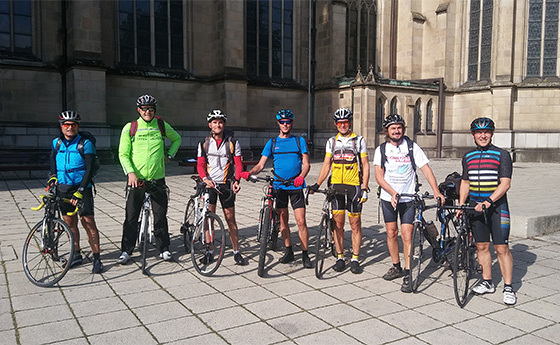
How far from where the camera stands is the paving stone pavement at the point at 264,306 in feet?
12.0

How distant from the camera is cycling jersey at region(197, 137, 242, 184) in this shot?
5.68 metres

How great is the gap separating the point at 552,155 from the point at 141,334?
23.5 meters

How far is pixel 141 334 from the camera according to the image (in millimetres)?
3650

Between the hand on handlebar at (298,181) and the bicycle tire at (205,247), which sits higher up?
the hand on handlebar at (298,181)

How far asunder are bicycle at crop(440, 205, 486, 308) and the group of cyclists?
0.10 meters

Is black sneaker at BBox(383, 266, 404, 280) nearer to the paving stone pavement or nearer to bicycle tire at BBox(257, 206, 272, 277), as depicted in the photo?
the paving stone pavement

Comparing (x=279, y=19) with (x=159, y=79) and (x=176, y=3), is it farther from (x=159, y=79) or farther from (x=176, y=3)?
(x=159, y=79)

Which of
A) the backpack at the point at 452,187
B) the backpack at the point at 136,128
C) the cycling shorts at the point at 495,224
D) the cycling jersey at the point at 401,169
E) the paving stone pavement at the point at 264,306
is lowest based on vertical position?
the paving stone pavement at the point at 264,306

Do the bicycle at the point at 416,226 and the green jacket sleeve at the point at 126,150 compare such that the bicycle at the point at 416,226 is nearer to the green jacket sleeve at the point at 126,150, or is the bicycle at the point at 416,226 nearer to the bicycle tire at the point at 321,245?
the bicycle tire at the point at 321,245

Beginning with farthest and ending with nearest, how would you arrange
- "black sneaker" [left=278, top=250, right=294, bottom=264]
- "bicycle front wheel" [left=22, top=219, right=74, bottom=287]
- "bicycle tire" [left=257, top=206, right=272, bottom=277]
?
"black sneaker" [left=278, top=250, right=294, bottom=264]
"bicycle tire" [left=257, top=206, right=272, bottom=277]
"bicycle front wheel" [left=22, top=219, right=74, bottom=287]

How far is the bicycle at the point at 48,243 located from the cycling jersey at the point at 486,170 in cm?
412

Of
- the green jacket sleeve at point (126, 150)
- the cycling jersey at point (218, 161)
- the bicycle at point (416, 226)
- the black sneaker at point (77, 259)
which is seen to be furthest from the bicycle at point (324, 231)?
the black sneaker at point (77, 259)

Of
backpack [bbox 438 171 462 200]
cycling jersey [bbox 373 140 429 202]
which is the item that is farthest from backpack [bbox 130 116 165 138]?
backpack [bbox 438 171 462 200]

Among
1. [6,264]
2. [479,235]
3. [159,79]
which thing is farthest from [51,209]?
[159,79]
